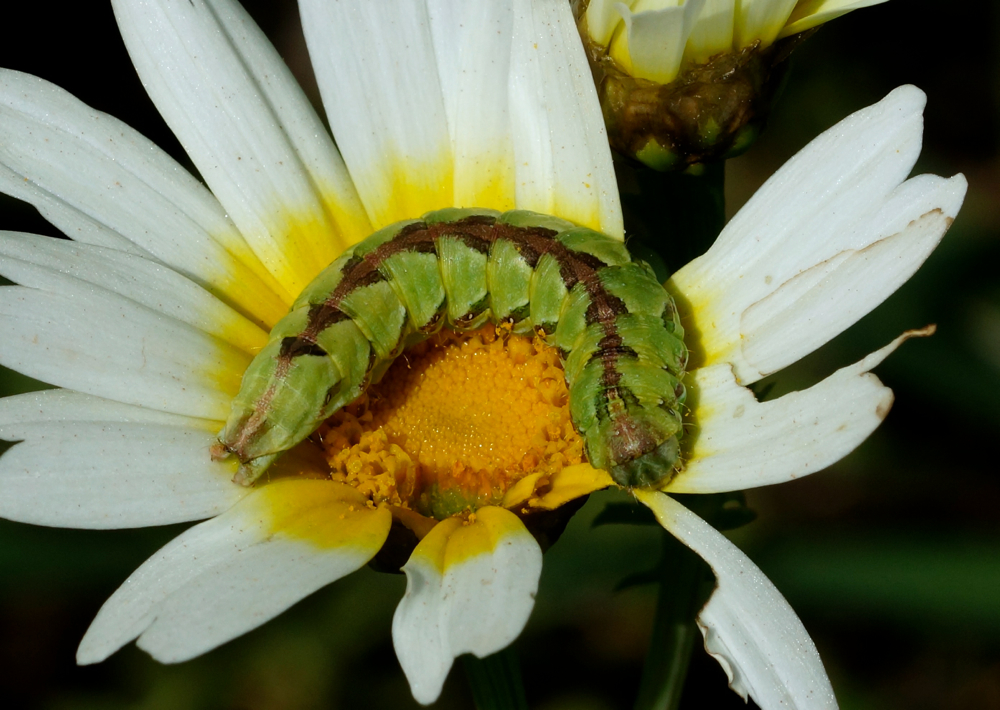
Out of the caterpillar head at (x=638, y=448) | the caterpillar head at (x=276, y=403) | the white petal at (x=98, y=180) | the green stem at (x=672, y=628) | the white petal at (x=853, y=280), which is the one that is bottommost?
the green stem at (x=672, y=628)

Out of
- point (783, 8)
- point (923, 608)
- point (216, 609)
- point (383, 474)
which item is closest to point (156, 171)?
point (383, 474)

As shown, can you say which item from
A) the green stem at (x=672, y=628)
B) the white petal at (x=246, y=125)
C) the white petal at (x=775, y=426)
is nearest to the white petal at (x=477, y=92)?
the white petal at (x=246, y=125)

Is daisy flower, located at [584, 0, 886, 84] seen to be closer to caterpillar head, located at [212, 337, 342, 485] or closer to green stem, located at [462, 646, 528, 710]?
caterpillar head, located at [212, 337, 342, 485]

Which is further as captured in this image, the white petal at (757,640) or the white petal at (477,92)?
the white petal at (477,92)

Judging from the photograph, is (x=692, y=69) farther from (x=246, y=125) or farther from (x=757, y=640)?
(x=757, y=640)

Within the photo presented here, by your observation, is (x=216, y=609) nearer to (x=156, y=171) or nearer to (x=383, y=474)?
(x=383, y=474)

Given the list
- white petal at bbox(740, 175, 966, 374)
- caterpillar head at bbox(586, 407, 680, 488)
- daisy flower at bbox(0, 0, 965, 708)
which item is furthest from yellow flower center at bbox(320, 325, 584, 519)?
white petal at bbox(740, 175, 966, 374)

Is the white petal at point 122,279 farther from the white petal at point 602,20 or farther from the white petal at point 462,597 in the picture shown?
the white petal at point 602,20
